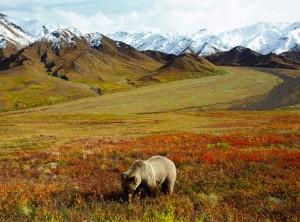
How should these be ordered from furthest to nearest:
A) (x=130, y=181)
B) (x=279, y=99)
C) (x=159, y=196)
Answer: (x=279, y=99) → (x=159, y=196) → (x=130, y=181)

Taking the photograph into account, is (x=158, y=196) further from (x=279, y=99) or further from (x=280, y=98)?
(x=280, y=98)

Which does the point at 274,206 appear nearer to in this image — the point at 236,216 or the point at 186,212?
the point at 236,216

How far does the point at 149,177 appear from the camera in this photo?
36.7 feet

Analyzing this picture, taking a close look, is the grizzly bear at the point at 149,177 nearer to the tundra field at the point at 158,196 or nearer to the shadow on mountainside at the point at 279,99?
the tundra field at the point at 158,196

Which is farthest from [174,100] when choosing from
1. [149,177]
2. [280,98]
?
[149,177]

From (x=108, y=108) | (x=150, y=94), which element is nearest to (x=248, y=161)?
(x=108, y=108)

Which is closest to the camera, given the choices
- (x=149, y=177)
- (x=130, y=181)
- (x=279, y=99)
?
(x=130, y=181)

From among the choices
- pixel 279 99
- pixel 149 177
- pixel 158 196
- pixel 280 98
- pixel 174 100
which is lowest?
pixel 279 99

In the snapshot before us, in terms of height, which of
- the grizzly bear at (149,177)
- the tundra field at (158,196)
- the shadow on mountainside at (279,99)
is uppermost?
the grizzly bear at (149,177)

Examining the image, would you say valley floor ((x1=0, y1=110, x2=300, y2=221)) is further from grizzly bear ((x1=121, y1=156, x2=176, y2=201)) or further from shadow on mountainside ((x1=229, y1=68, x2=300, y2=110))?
shadow on mountainside ((x1=229, y1=68, x2=300, y2=110))

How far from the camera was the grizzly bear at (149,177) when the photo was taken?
10.6 meters

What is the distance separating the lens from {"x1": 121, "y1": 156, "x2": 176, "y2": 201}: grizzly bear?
10.6 m

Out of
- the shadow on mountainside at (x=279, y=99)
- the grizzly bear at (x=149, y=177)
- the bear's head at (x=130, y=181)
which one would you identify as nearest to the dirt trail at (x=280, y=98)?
the shadow on mountainside at (x=279, y=99)

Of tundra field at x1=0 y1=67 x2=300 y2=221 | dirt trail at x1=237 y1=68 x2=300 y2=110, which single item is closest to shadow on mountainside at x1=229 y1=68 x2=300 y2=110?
dirt trail at x1=237 y1=68 x2=300 y2=110
